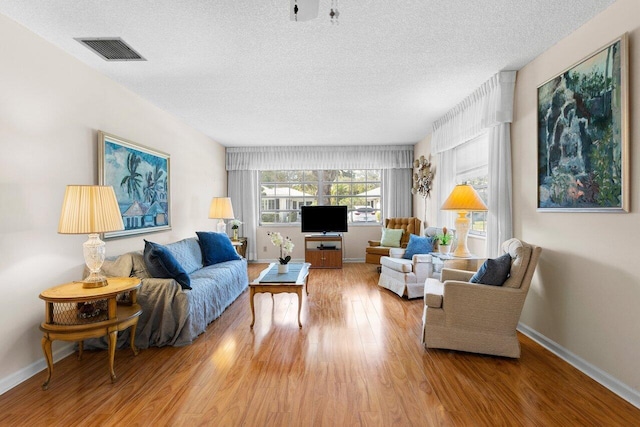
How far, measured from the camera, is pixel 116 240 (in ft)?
11.3

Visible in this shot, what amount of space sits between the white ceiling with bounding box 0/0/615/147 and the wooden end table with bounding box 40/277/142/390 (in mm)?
1909

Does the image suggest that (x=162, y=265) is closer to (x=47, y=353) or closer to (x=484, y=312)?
(x=47, y=353)

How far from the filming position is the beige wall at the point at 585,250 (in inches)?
83.8

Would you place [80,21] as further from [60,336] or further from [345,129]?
[345,129]

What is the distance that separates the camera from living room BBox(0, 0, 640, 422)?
221cm

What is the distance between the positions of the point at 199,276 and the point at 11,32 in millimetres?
2626

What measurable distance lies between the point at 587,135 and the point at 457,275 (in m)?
1.57

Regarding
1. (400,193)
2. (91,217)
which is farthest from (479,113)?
(91,217)

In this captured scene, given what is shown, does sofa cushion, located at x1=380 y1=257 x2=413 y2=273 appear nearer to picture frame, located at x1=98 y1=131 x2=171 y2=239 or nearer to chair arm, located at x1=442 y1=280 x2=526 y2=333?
chair arm, located at x1=442 y1=280 x2=526 y2=333

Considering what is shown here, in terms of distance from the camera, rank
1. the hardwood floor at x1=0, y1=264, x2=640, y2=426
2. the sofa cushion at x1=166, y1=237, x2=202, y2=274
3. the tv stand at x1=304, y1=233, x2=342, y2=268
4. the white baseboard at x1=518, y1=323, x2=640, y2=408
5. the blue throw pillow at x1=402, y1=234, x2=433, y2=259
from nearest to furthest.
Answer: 1. the hardwood floor at x1=0, y1=264, x2=640, y2=426
2. the white baseboard at x1=518, y1=323, x2=640, y2=408
3. the sofa cushion at x1=166, y1=237, x2=202, y2=274
4. the blue throw pillow at x1=402, y1=234, x2=433, y2=259
5. the tv stand at x1=304, y1=233, x2=342, y2=268

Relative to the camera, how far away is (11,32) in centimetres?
236

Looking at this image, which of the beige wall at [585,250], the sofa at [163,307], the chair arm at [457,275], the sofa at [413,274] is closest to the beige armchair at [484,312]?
the beige wall at [585,250]

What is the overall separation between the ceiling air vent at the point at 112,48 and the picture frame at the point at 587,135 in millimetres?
3515

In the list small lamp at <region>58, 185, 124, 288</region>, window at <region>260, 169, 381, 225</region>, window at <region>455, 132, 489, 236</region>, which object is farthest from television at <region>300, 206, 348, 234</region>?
small lamp at <region>58, 185, 124, 288</region>
